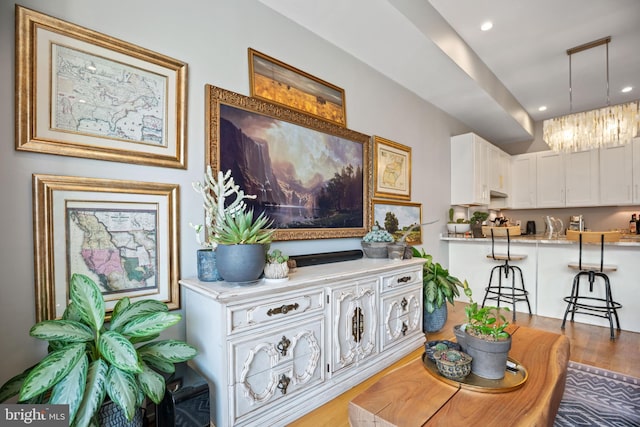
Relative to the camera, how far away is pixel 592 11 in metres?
2.81

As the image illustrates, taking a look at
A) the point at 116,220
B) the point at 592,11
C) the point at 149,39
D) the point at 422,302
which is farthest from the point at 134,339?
the point at 592,11

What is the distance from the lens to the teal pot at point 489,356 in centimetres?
124

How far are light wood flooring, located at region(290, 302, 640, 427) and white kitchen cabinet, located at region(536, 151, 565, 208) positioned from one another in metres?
2.86

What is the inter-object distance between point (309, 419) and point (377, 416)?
0.94 meters

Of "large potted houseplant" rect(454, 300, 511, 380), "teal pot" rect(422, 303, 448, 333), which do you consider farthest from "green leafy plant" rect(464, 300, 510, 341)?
"teal pot" rect(422, 303, 448, 333)

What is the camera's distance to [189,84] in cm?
192

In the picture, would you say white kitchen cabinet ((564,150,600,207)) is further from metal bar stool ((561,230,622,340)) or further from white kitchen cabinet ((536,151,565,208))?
metal bar stool ((561,230,622,340))

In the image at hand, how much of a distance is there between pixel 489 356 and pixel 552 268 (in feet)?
11.2

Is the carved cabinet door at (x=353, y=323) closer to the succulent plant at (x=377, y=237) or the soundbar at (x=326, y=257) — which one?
the soundbar at (x=326, y=257)

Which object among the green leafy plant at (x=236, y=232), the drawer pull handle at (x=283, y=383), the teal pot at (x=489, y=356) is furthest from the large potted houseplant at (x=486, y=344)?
the green leafy plant at (x=236, y=232)

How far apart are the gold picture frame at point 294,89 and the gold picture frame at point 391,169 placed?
622 mm

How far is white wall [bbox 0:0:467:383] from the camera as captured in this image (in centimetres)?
135

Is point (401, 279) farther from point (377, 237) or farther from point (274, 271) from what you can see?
point (274, 271)

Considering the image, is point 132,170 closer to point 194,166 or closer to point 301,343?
point 194,166
